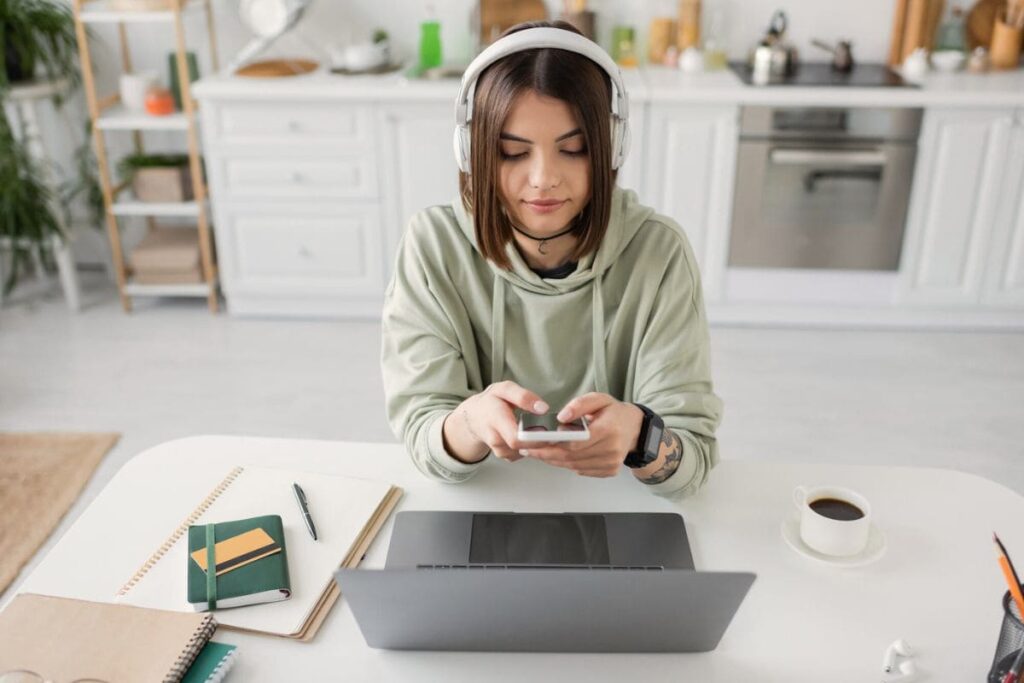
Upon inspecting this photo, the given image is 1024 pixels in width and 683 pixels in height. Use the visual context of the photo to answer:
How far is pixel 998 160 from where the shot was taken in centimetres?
303

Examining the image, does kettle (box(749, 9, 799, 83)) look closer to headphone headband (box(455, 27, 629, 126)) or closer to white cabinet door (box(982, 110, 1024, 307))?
white cabinet door (box(982, 110, 1024, 307))

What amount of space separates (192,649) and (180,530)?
0.22 m

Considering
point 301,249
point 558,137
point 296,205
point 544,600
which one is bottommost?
point 301,249

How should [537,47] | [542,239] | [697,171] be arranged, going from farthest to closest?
1. [697,171]
2. [542,239]
3. [537,47]

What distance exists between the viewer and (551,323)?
1.30 m

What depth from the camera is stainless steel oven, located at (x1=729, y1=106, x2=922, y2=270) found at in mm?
3006

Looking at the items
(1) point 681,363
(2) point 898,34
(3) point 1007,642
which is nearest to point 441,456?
(1) point 681,363

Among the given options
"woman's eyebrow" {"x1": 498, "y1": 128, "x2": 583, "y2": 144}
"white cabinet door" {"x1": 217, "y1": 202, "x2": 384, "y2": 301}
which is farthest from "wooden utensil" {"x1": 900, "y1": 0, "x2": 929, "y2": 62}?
"woman's eyebrow" {"x1": 498, "y1": 128, "x2": 583, "y2": 144}

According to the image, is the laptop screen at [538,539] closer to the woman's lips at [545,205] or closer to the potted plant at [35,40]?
the woman's lips at [545,205]

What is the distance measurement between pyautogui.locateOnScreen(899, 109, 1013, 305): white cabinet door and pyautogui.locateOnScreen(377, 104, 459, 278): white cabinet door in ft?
5.10

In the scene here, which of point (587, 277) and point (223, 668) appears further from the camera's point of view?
point (587, 277)

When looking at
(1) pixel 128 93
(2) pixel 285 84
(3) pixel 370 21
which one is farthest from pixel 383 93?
(1) pixel 128 93

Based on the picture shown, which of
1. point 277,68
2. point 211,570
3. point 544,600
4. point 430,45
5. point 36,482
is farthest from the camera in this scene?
point 430,45

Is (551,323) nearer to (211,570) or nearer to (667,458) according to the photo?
(667,458)
